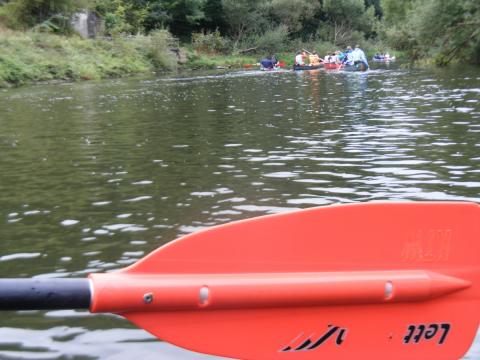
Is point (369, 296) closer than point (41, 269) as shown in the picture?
Yes

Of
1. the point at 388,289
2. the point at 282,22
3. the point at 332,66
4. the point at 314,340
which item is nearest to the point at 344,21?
the point at 282,22

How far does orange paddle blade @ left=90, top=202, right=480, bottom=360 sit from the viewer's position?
2900mm

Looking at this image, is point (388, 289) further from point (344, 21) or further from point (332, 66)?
point (344, 21)

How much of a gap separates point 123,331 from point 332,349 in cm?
136

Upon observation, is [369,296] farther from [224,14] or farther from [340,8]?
[340,8]

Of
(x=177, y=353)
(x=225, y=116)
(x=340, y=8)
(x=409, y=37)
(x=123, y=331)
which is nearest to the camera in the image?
(x=177, y=353)

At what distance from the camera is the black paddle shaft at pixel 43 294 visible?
2613 millimetres

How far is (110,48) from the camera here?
124ft

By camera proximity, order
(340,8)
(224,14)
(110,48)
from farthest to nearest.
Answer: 1. (340,8)
2. (224,14)
3. (110,48)

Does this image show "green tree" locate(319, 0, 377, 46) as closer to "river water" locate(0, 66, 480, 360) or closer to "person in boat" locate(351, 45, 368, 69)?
"person in boat" locate(351, 45, 368, 69)

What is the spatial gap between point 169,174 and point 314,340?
526cm

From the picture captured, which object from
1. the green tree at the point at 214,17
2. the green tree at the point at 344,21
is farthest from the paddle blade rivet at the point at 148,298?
the green tree at the point at 344,21

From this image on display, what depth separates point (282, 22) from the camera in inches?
2425

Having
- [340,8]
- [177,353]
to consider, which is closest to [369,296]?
[177,353]
